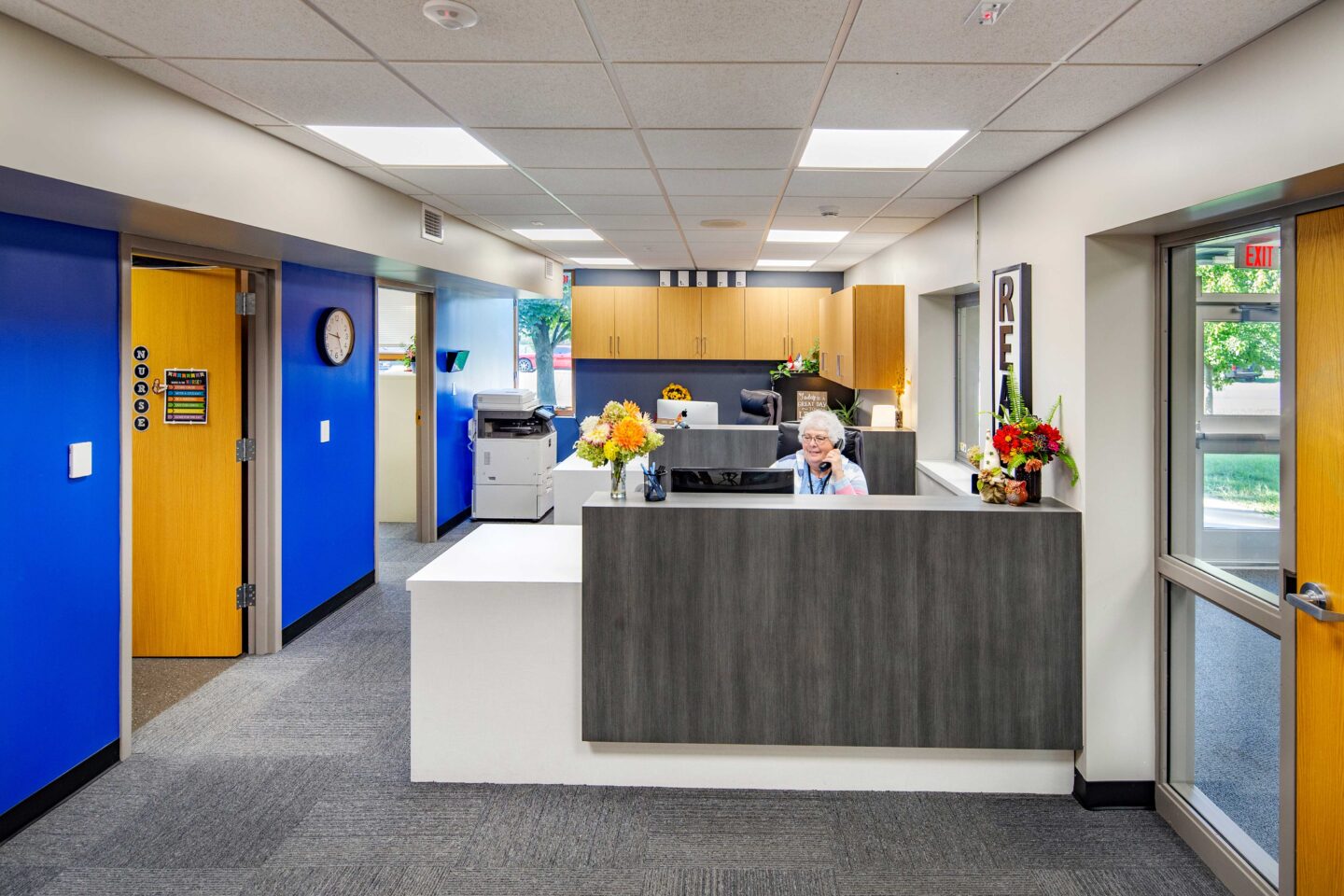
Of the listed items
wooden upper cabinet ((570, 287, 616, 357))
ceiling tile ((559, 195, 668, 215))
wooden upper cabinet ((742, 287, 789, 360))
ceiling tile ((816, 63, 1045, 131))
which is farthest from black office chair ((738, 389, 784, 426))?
ceiling tile ((816, 63, 1045, 131))

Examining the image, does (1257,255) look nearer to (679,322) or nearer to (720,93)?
(720,93)

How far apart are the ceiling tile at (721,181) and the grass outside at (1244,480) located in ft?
6.31

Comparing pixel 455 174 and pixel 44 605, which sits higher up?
pixel 455 174

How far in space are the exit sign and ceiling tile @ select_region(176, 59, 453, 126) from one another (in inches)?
95.4

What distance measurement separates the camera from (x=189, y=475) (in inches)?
163

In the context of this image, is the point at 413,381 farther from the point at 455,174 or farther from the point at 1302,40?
the point at 1302,40

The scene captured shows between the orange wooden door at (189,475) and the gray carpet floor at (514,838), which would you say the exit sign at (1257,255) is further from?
the orange wooden door at (189,475)

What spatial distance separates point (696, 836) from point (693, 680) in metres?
0.48

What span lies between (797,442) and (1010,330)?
1.87m

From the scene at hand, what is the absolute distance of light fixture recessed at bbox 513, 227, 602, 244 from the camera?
17.7 ft

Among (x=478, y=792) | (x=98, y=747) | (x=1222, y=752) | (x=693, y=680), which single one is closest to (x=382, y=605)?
(x=98, y=747)

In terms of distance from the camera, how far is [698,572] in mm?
2846

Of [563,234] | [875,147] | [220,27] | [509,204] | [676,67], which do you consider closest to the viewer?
[220,27]

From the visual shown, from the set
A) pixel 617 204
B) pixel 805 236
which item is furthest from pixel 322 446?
pixel 805 236
